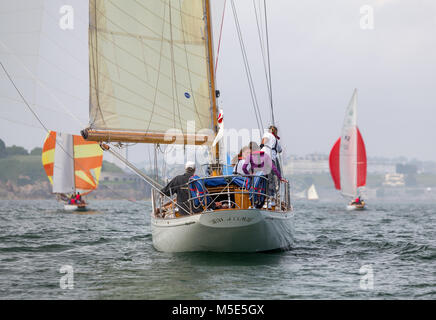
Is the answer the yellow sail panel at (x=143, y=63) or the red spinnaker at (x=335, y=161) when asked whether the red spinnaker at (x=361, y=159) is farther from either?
the yellow sail panel at (x=143, y=63)

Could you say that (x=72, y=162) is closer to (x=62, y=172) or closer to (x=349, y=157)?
(x=62, y=172)

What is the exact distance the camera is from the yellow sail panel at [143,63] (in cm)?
1366

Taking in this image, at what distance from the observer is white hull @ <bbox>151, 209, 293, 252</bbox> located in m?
10.3

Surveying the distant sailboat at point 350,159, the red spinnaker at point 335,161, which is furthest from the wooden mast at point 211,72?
the red spinnaker at point 335,161

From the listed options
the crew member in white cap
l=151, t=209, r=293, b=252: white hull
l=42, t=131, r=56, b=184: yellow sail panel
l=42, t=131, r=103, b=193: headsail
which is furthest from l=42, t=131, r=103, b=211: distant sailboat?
l=151, t=209, r=293, b=252: white hull

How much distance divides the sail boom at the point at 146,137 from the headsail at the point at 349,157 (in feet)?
115

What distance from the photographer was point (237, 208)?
10.8 metres

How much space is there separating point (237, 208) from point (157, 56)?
510 cm

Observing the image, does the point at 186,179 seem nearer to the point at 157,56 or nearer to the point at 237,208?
the point at 237,208

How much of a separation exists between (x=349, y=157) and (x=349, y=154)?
0.31 meters

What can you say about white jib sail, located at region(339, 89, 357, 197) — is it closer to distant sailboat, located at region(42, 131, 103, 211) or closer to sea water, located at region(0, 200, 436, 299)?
distant sailboat, located at region(42, 131, 103, 211)

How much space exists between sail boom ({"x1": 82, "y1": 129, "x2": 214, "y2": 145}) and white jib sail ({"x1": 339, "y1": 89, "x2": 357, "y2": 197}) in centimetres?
3496
